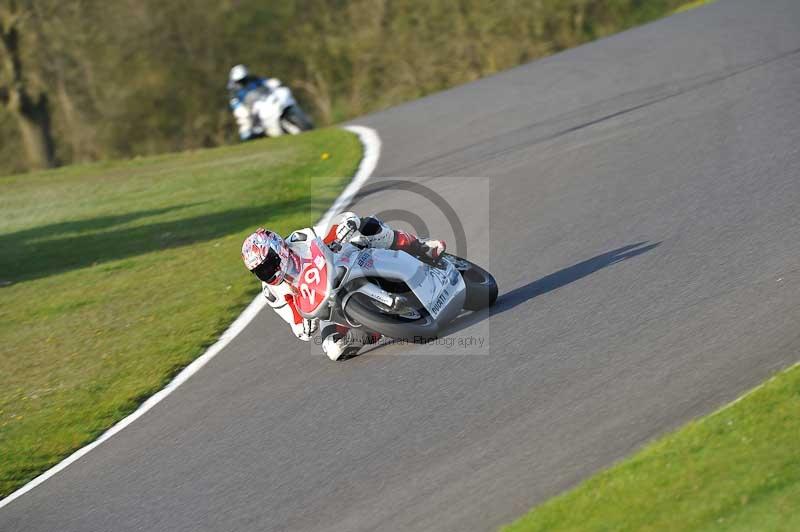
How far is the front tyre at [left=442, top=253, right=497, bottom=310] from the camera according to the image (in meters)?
8.48

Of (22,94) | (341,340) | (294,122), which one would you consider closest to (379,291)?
(341,340)

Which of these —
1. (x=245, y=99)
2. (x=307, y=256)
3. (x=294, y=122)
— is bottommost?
(x=294, y=122)

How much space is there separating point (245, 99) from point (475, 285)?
523 inches

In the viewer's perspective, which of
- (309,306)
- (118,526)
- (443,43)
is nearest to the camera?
(118,526)

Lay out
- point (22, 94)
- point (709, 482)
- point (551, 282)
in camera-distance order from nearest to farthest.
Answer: point (709, 482) < point (551, 282) < point (22, 94)

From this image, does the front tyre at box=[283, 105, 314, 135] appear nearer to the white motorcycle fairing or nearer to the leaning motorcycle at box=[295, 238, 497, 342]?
the leaning motorcycle at box=[295, 238, 497, 342]

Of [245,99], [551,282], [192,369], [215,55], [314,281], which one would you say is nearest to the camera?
[314,281]

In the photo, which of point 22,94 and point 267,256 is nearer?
point 267,256

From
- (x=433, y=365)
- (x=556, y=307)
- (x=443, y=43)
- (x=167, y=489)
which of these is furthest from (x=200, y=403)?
(x=443, y=43)

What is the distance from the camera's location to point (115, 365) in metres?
9.93

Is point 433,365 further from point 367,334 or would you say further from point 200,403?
point 200,403

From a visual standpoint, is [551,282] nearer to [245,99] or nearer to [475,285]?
[475,285]

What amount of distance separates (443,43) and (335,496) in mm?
22756

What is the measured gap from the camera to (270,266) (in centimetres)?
748
